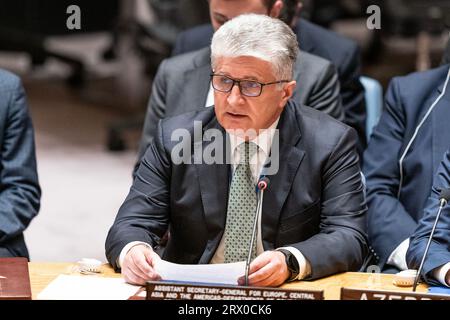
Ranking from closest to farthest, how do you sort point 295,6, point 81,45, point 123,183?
Result: point 295,6
point 123,183
point 81,45

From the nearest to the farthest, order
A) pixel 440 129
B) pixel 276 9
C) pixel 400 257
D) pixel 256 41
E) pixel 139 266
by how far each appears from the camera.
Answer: pixel 139 266 < pixel 256 41 < pixel 400 257 < pixel 440 129 < pixel 276 9

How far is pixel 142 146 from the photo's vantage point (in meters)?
4.25

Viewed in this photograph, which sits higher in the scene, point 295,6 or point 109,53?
point 295,6

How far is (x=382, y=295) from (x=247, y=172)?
81 centimetres

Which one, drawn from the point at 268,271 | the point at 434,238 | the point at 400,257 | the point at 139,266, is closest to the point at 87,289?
the point at 139,266

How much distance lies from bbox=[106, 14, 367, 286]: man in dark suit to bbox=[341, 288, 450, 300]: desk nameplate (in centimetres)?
49

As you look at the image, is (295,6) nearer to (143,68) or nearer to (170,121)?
(170,121)

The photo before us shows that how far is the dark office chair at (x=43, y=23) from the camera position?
29.7ft

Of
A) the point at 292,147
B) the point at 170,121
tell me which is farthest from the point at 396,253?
the point at 170,121

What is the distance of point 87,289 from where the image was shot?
2926 millimetres

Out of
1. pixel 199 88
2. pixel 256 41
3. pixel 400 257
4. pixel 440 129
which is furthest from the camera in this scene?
pixel 199 88

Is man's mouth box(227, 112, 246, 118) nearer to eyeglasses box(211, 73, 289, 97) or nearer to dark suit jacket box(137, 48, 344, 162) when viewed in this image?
eyeglasses box(211, 73, 289, 97)

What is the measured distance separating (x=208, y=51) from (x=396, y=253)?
1183 mm

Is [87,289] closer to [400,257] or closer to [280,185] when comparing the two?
[280,185]
